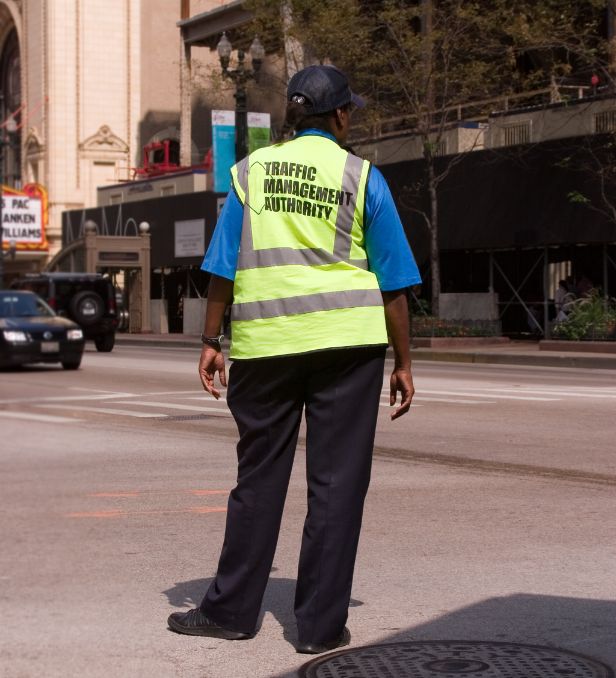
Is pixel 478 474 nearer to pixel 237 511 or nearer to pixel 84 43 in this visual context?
pixel 237 511

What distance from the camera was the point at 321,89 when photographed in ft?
17.2

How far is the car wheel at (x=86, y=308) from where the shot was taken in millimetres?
33969

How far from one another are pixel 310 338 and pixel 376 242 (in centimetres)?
44

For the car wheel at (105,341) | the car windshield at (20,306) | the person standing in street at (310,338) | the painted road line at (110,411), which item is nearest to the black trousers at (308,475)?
the person standing in street at (310,338)

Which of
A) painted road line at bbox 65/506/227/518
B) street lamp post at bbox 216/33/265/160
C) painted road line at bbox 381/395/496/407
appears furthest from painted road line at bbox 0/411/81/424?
street lamp post at bbox 216/33/265/160

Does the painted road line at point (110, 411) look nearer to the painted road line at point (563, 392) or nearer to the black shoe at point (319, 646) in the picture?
the painted road line at point (563, 392)

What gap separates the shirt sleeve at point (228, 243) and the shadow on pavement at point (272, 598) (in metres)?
1.39

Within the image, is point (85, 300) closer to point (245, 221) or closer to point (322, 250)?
point (245, 221)

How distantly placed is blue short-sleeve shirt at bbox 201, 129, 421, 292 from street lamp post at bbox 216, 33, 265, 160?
2967 cm

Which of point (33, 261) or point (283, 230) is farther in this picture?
point (33, 261)

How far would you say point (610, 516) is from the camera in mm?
8102

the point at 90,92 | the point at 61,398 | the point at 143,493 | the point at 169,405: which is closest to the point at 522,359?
the point at 61,398

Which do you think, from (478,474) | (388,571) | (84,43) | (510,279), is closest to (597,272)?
(510,279)

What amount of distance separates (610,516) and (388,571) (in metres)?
2.09
